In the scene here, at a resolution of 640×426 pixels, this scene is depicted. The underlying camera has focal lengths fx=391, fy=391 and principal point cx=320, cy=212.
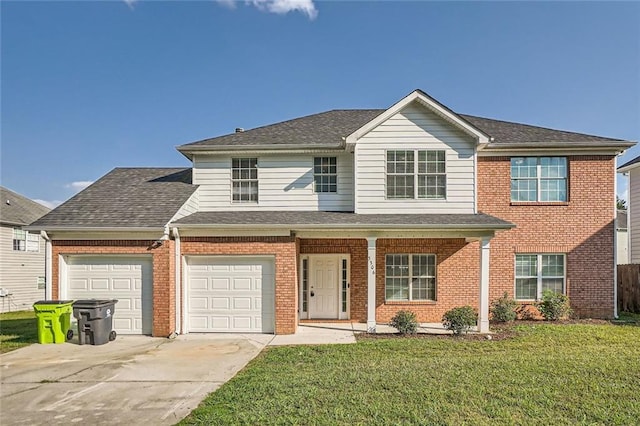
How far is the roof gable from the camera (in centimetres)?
1194

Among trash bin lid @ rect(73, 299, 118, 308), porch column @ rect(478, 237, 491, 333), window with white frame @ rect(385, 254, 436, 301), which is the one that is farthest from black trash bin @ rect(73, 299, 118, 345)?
porch column @ rect(478, 237, 491, 333)

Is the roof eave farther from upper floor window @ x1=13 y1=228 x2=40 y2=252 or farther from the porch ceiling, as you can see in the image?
upper floor window @ x1=13 y1=228 x2=40 y2=252

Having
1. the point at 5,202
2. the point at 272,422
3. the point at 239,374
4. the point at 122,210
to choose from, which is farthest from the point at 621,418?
the point at 5,202

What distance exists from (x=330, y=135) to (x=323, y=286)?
524cm

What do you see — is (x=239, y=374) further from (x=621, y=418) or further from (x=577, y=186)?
(x=577, y=186)

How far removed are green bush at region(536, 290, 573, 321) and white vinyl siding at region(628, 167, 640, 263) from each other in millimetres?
7901

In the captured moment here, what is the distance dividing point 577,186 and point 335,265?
8563 millimetres

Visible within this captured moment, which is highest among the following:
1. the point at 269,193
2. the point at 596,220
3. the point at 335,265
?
the point at 269,193

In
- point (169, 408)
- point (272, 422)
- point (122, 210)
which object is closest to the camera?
point (272, 422)

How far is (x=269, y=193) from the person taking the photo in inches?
519

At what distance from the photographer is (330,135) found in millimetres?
13719

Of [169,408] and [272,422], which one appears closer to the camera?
[272,422]

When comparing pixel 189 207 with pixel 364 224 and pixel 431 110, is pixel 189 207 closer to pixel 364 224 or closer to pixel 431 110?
pixel 364 224

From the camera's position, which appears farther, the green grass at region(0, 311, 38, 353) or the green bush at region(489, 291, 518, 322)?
the green bush at region(489, 291, 518, 322)
